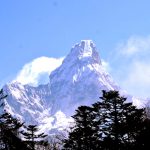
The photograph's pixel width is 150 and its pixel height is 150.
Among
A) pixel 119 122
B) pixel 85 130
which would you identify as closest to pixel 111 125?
pixel 119 122

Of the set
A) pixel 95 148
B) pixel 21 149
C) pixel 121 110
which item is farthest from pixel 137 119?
pixel 21 149

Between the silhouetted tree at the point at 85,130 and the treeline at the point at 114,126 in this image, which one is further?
the silhouetted tree at the point at 85,130

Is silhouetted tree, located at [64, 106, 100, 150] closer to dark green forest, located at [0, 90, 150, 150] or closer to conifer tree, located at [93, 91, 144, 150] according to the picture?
dark green forest, located at [0, 90, 150, 150]

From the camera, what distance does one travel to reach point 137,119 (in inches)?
→ 1363

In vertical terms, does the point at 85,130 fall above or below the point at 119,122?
above

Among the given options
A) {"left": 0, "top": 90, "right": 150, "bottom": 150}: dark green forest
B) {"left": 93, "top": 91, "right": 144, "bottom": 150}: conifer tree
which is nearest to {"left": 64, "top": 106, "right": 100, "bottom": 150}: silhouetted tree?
{"left": 0, "top": 90, "right": 150, "bottom": 150}: dark green forest

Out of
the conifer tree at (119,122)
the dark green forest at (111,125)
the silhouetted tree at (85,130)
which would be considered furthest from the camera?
the silhouetted tree at (85,130)

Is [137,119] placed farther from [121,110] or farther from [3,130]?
[3,130]

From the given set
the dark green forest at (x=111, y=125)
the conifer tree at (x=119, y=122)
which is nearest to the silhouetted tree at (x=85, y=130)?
the dark green forest at (x=111, y=125)

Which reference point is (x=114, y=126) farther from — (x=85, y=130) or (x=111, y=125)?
(x=85, y=130)

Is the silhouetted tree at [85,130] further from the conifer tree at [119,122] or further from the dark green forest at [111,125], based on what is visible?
the conifer tree at [119,122]

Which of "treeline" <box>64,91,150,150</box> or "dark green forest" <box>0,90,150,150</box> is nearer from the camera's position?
"dark green forest" <box>0,90,150,150</box>

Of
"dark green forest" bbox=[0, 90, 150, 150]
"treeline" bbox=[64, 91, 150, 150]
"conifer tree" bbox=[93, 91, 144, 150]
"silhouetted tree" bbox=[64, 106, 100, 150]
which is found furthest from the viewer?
"silhouetted tree" bbox=[64, 106, 100, 150]

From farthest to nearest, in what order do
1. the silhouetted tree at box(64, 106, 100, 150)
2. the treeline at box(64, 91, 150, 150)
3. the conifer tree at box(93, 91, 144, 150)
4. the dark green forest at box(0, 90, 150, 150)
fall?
the silhouetted tree at box(64, 106, 100, 150) < the conifer tree at box(93, 91, 144, 150) < the treeline at box(64, 91, 150, 150) < the dark green forest at box(0, 90, 150, 150)
